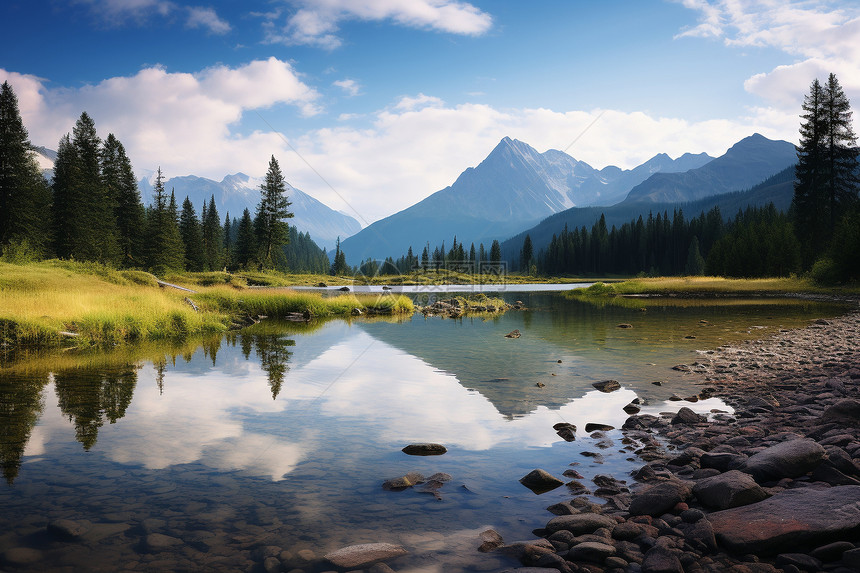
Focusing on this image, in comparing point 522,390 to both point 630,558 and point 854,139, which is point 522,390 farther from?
point 854,139

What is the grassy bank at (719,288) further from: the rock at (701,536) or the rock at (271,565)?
the rock at (271,565)

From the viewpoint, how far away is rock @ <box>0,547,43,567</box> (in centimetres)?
496

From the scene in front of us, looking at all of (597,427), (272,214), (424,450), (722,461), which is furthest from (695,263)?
(424,450)

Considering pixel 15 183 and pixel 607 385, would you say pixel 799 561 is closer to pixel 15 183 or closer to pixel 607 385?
pixel 607 385

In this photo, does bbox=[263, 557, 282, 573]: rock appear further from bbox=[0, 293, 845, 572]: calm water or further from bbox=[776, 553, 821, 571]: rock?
bbox=[776, 553, 821, 571]: rock

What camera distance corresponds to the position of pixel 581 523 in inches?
218

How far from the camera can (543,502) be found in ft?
21.1

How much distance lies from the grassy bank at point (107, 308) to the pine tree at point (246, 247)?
52061 mm

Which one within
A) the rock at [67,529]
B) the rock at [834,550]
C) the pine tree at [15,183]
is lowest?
the rock at [67,529]

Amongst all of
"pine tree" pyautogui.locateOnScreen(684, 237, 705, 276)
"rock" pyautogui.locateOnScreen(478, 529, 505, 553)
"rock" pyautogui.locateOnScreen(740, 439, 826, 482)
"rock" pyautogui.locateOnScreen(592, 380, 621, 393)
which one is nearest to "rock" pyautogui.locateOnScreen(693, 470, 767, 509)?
"rock" pyautogui.locateOnScreen(740, 439, 826, 482)

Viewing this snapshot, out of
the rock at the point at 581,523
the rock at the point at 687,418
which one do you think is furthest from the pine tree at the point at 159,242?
the rock at the point at 581,523

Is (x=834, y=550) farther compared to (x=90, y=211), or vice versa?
(x=90, y=211)

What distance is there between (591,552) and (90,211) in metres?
67.7

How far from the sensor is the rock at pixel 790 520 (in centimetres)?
468
